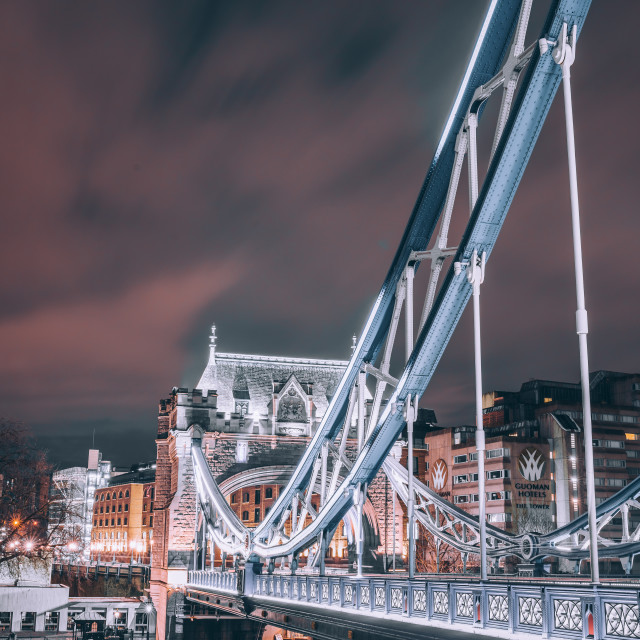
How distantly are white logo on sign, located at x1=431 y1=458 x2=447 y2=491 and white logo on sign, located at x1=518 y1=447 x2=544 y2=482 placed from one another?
9453 millimetres

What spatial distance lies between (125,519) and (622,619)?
106 m

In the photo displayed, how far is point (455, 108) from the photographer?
58.3 feet

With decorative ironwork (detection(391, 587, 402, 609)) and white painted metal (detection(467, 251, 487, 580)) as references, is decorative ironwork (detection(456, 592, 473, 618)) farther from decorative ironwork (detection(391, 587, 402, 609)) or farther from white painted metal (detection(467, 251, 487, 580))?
decorative ironwork (detection(391, 587, 402, 609))

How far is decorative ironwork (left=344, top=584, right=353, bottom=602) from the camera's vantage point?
58.2 ft

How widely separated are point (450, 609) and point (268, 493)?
7009 cm

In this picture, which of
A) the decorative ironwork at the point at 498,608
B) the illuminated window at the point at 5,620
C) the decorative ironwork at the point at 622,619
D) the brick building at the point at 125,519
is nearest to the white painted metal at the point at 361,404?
the decorative ironwork at the point at 498,608

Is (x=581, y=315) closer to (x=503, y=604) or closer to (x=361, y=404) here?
(x=503, y=604)

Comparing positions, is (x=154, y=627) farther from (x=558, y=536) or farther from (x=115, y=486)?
(x=115, y=486)

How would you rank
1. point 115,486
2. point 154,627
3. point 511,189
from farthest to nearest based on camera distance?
point 115,486
point 154,627
point 511,189

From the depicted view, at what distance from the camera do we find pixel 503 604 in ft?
39.7

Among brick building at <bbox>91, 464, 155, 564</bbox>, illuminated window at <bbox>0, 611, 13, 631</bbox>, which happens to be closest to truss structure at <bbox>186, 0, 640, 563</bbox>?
illuminated window at <bbox>0, 611, 13, 631</bbox>

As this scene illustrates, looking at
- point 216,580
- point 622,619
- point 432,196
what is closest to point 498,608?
point 622,619

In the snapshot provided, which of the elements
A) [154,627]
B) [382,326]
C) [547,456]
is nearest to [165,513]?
[154,627]

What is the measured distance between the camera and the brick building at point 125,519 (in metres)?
104
